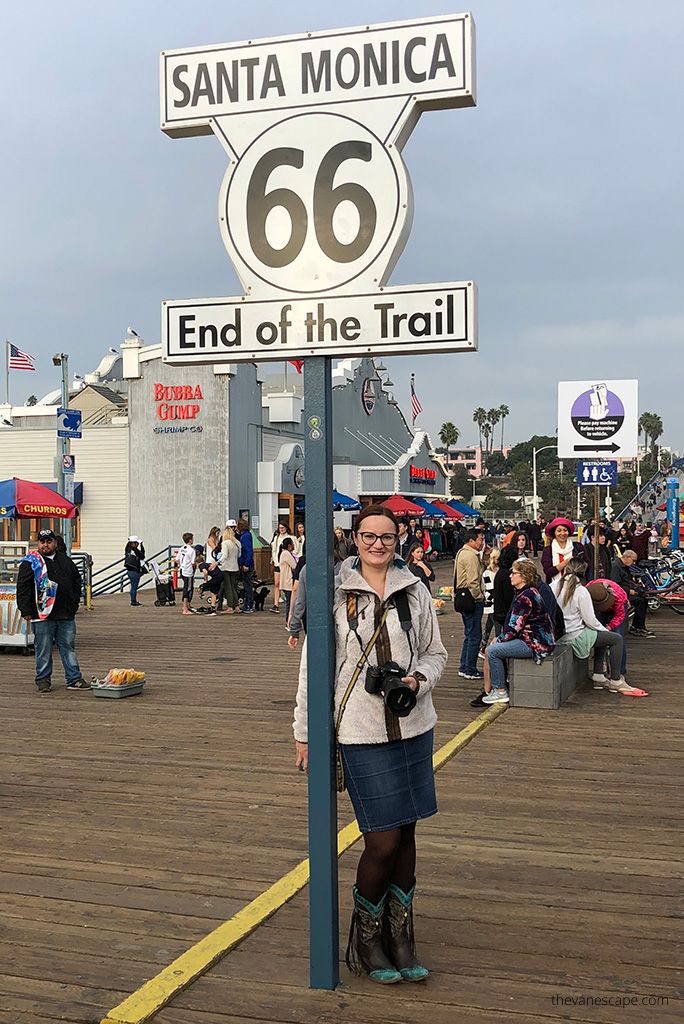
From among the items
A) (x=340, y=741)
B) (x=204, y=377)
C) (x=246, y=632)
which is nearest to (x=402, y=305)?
(x=340, y=741)

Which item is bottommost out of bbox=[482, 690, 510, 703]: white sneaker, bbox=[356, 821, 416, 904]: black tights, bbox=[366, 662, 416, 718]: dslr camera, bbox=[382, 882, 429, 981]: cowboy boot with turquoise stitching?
bbox=[482, 690, 510, 703]: white sneaker

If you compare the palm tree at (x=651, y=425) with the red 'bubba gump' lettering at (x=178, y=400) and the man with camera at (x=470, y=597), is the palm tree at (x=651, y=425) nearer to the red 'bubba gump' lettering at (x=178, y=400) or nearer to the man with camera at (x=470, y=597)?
the red 'bubba gump' lettering at (x=178, y=400)

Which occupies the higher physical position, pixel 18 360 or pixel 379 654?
pixel 18 360

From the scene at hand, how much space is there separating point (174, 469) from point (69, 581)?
19.9 metres

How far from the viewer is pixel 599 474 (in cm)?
1588

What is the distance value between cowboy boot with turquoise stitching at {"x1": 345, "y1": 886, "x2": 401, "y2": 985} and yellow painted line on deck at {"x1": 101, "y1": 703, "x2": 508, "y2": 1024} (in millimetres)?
637

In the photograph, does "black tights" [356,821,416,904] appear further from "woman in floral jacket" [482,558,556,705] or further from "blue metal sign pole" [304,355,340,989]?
"woman in floral jacket" [482,558,556,705]

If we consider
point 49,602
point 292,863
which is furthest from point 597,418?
point 292,863

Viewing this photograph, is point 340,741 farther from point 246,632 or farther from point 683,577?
point 683,577

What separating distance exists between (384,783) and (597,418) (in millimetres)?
12474

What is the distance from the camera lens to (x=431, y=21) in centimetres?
390

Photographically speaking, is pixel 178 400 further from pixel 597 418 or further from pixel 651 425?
pixel 651 425

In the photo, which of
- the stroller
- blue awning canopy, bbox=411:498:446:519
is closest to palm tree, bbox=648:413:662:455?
blue awning canopy, bbox=411:498:446:519

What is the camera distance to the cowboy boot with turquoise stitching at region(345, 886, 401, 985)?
3.94 m
